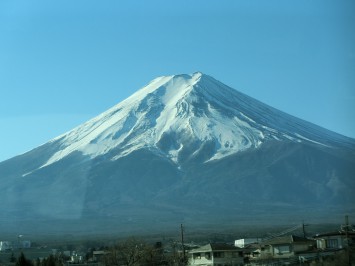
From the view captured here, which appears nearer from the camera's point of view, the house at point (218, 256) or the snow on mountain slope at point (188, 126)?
the house at point (218, 256)

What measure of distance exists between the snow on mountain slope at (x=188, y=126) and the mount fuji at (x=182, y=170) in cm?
21

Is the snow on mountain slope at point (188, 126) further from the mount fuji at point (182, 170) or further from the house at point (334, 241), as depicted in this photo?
the house at point (334, 241)

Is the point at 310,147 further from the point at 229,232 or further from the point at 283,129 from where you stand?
the point at 229,232

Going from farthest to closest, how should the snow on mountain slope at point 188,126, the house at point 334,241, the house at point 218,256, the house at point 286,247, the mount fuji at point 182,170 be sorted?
the snow on mountain slope at point 188,126 → the mount fuji at point 182,170 → the house at point 218,256 → the house at point 334,241 → the house at point 286,247

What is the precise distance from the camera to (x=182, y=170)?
139750 mm

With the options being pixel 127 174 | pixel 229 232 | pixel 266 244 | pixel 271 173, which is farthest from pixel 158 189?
pixel 266 244

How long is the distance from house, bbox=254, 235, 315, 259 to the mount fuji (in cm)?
5075

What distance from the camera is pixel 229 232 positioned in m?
84.2

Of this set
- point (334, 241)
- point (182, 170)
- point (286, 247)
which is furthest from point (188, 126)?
point (286, 247)

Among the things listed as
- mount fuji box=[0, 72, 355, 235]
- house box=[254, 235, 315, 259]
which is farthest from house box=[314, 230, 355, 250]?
mount fuji box=[0, 72, 355, 235]

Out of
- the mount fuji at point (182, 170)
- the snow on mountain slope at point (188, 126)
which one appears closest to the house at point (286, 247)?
the mount fuji at point (182, 170)

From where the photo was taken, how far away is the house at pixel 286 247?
44.1 meters

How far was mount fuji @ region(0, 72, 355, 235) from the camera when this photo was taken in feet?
371

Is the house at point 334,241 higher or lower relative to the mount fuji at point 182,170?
lower
